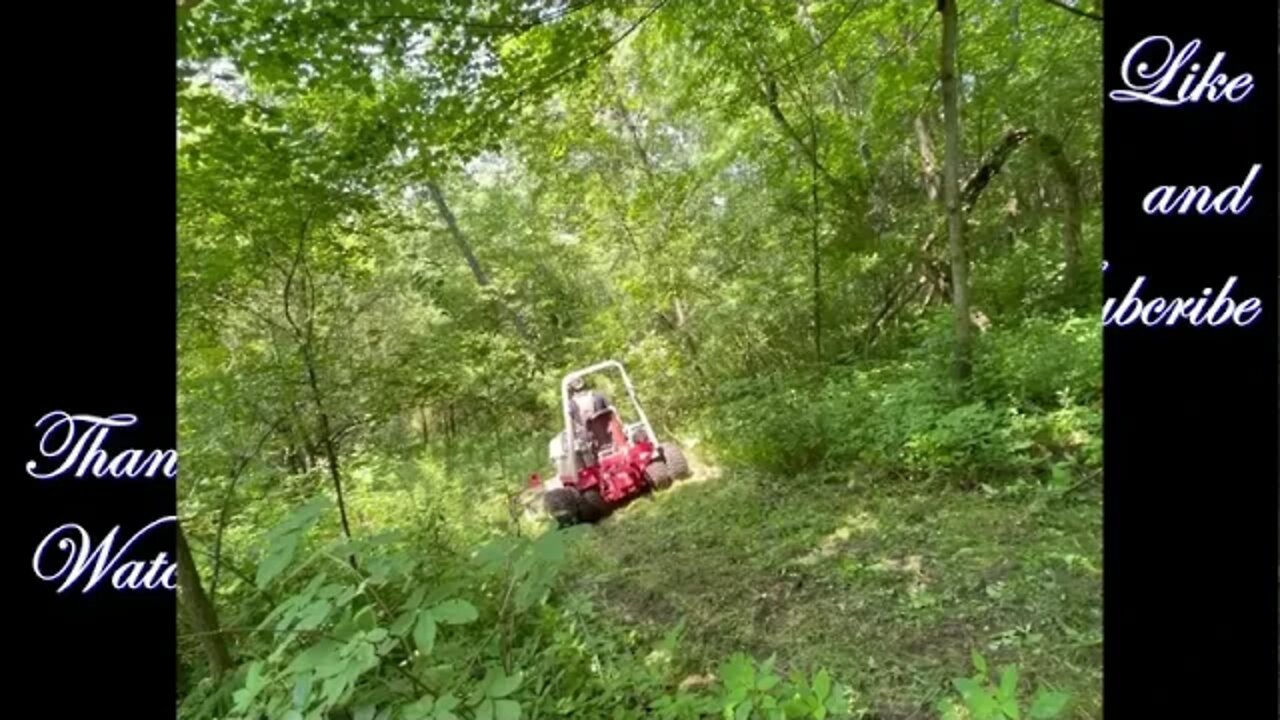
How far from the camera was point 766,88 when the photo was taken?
5.47 m

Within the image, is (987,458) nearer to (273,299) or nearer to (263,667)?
(263,667)

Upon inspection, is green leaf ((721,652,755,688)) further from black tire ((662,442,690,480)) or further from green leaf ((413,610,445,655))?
black tire ((662,442,690,480))

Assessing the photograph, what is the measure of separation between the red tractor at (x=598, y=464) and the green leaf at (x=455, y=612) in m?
3.67

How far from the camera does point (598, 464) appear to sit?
5.12 metres

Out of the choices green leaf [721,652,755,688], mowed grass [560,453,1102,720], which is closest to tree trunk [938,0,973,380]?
mowed grass [560,453,1102,720]

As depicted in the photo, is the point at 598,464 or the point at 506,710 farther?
the point at 598,464

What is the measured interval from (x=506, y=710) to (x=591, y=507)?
384cm

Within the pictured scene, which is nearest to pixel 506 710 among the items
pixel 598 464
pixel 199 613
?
pixel 199 613

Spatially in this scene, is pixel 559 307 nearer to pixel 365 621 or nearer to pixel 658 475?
pixel 658 475

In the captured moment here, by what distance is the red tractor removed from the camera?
16.0 ft

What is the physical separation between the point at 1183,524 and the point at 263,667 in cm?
154

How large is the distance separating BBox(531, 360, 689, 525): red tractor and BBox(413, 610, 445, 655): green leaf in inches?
144
